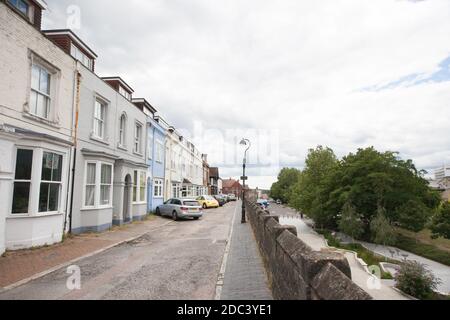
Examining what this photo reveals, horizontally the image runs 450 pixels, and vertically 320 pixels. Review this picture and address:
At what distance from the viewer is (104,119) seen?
15.7m

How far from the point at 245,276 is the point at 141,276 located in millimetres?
2556

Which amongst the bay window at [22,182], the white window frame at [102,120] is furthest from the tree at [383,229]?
the bay window at [22,182]

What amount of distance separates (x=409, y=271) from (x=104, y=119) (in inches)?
699

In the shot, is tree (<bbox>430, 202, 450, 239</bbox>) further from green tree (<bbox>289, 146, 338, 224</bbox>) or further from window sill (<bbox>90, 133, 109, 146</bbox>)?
window sill (<bbox>90, 133, 109, 146</bbox>)

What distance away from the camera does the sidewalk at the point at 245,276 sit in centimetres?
566

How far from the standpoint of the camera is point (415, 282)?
13.8 m

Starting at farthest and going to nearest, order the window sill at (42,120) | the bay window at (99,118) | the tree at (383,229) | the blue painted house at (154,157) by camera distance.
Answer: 1. the tree at (383,229)
2. the blue painted house at (154,157)
3. the bay window at (99,118)
4. the window sill at (42,120)

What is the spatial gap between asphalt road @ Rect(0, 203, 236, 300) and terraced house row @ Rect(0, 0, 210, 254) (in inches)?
117

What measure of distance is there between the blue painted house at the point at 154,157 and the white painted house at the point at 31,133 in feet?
34.8

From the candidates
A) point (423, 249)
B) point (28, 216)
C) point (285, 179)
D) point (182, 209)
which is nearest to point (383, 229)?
point (423, 249)

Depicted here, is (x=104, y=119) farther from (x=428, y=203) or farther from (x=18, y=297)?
(x=428, y=203)

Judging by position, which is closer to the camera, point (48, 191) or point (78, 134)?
point (48, 191)

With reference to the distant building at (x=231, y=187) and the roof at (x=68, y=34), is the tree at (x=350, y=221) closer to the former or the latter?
the roof at (x=68, y=34)
